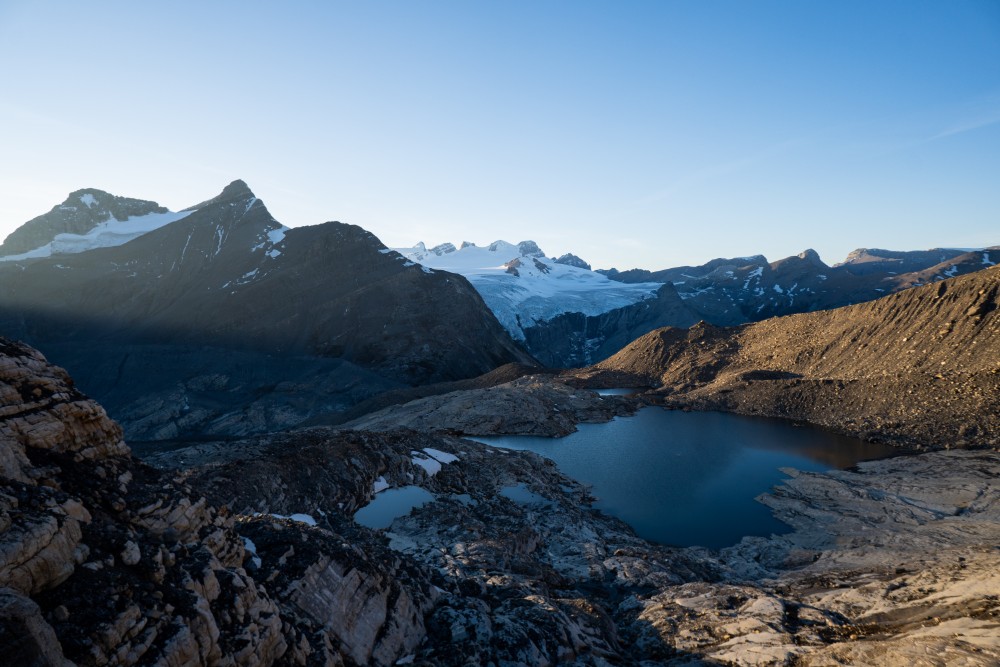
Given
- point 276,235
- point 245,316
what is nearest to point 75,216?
point 276,235

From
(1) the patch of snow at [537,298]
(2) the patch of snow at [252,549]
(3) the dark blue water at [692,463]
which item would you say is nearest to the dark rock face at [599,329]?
(1) the patch of snow at [537,298]

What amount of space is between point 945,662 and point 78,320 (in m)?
120

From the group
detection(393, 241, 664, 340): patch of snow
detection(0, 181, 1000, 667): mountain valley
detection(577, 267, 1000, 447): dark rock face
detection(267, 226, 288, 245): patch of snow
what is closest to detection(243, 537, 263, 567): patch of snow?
detection(0, 181, 1000, 667): mountain valley

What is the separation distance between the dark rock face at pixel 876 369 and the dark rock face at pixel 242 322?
32077mm

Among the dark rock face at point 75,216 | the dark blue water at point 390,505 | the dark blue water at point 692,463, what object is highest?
the dark rock face at point 75,216

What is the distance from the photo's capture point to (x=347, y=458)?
1158 inches

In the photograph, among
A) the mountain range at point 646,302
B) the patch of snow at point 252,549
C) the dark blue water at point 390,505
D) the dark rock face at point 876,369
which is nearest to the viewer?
the patch of snow at point 252,549

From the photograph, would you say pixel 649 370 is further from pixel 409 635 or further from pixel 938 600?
pixel 409 635

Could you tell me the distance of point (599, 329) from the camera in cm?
14800

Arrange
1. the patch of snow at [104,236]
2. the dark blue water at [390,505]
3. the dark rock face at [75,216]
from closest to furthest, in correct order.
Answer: the dark blue water at [390,505], the patch of snow at [104,236], the dark rock face at [75,216]

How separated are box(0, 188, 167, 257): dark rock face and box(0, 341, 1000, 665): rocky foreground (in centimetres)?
12646

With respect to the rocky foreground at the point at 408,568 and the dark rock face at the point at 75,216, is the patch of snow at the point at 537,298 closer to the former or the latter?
the dark rock face at the point at 75,216

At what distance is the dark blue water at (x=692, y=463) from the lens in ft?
107

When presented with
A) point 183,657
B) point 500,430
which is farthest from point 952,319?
point 183,657
